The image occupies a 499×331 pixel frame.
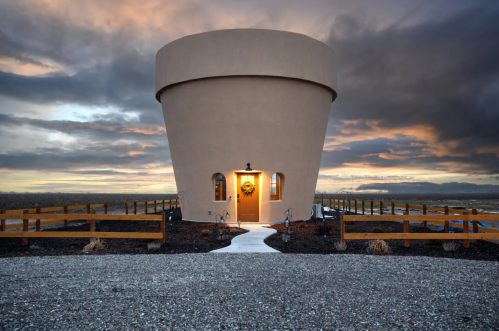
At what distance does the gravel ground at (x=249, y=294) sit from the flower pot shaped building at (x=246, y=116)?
7991 millimetres

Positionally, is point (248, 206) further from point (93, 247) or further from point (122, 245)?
point (93, 247)

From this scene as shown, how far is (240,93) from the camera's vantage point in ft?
50.8

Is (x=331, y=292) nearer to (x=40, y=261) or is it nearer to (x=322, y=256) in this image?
(x=322, y=256)

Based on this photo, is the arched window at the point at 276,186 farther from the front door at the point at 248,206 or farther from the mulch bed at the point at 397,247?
the mulch bed at the point at 397,247

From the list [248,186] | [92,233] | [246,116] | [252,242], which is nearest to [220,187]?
[248,186]

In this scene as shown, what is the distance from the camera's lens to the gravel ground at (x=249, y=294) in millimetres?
4535

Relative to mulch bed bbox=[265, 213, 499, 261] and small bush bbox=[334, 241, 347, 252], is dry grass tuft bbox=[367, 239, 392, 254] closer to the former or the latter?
mulch bed bbox=[265, 213, 499, 261]

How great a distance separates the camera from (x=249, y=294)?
5594mm

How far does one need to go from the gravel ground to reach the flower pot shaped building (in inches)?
315

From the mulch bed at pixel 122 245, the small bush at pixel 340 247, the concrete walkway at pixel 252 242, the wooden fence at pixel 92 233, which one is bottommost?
the mulch bed at pixel 122 245

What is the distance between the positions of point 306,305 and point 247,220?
11.5 meters

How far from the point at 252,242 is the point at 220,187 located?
5.68 meters

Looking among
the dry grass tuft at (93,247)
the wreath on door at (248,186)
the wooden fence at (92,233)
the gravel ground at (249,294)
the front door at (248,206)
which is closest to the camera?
the gravel ground at (249,294)

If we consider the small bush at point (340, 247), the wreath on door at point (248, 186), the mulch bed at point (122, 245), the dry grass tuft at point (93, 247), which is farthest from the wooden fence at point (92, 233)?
the wreath on door at point (248, 186)
